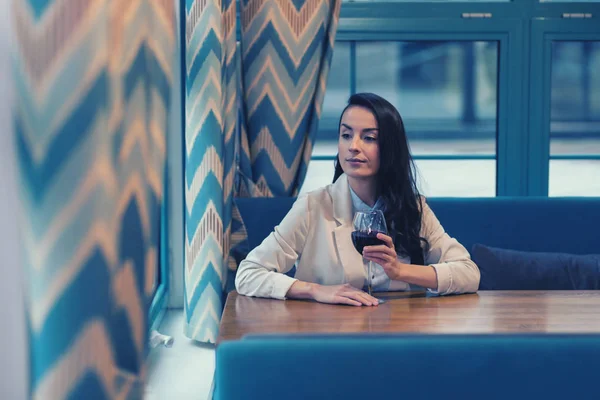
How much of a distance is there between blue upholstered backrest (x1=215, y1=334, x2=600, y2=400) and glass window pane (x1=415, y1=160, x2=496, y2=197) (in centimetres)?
1290

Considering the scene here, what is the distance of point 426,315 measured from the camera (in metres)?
1.70

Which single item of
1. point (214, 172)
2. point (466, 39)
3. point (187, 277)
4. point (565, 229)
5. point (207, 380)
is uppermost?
point (466, 39)

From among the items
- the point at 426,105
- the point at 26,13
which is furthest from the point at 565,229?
the point at 426,105

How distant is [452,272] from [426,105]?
102ft

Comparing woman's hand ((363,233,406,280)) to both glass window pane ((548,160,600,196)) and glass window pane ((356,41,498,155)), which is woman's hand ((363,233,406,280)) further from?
glass window pane ((356,41,498,155))

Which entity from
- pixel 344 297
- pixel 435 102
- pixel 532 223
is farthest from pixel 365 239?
pixel 435 102

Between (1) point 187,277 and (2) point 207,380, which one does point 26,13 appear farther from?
(1) point 187,277

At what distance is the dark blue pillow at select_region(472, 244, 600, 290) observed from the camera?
2641mm

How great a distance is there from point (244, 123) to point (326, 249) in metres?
1.28

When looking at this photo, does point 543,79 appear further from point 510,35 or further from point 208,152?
point 208,152

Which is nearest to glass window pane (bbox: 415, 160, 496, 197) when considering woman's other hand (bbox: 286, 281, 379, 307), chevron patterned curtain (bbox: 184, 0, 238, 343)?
chevron patterned curtain (bbox: 184, 0, 238, 343)

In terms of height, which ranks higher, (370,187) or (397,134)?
(397,134)

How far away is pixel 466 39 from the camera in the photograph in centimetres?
380

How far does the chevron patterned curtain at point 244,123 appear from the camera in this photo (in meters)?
3.04
